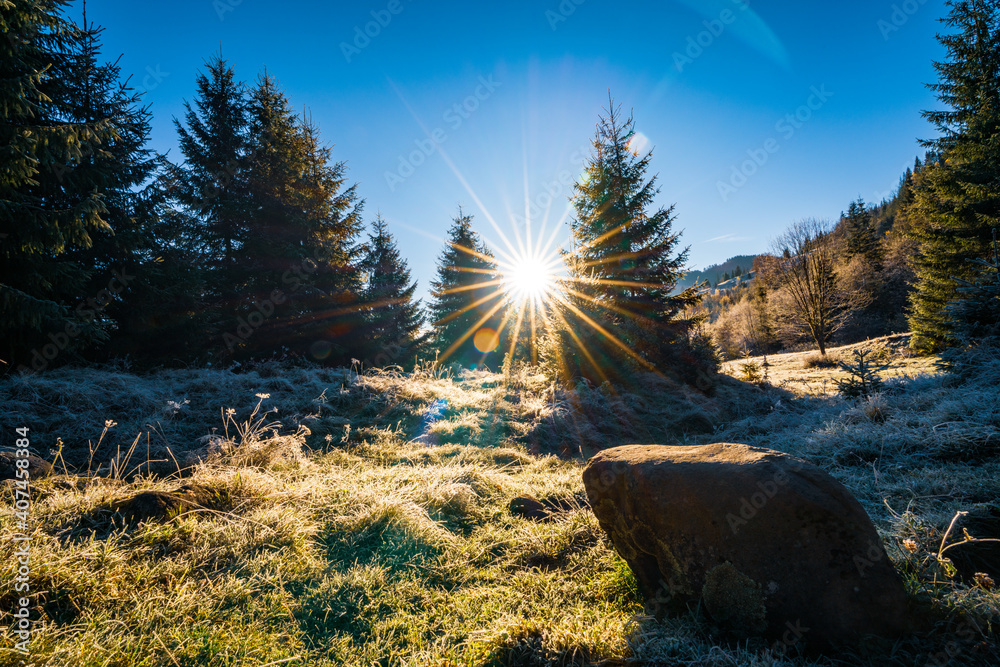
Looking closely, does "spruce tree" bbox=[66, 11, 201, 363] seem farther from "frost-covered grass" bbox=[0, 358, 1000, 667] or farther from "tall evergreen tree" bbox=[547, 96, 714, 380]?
"tall evergreen tree" bbox=[547, 96, 714, 380]

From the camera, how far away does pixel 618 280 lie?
11.8 metres

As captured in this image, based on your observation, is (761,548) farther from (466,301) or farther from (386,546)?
(466,301)

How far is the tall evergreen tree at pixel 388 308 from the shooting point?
13.8m

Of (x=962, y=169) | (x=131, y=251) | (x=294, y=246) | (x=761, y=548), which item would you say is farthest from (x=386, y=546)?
(x=962, y=169)

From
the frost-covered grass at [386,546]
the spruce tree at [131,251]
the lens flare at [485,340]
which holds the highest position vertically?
the spruce tree at [131,251]

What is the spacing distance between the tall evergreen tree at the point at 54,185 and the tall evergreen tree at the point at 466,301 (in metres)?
15.1

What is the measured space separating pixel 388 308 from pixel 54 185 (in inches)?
395

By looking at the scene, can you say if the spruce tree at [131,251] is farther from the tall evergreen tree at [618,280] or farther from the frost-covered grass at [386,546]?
the tall evergreen tree at [618,280]

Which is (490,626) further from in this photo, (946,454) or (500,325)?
(500,325)

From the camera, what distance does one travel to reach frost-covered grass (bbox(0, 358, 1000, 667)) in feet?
5.86

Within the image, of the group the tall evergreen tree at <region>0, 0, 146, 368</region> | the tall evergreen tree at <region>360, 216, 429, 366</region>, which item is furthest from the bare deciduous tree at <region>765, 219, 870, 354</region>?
the tall evergreen tree at <region>0, 0, 146, 368</region>

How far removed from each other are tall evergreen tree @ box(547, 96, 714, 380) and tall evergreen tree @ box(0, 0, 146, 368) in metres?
9.70

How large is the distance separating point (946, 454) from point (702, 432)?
352 cm

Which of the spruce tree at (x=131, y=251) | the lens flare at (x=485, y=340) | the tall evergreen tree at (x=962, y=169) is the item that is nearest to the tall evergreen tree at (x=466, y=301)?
the lens flare at (x=485, y=340)
